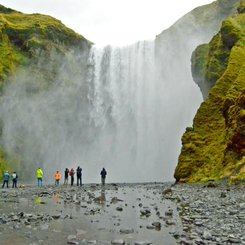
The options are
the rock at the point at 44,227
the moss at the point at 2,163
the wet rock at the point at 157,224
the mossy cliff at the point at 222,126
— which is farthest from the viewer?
the moss at the point at 2,163

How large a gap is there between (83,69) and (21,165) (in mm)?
23274

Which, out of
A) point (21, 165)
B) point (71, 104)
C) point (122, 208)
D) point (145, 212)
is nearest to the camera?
A: point (145, 212)

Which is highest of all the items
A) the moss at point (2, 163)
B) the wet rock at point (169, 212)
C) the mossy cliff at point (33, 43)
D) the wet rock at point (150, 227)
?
the mossy cliff at point (33, 43)

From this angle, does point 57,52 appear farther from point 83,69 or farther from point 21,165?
point 21,165

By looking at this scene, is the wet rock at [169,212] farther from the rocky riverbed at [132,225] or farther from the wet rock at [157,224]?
the wet rock at [157,224]

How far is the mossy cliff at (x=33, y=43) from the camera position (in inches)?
2569

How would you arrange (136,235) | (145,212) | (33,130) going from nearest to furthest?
(136,235) → (145,212) → (33,130)

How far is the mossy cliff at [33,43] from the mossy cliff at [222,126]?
3503 cm

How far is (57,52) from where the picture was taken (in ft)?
234

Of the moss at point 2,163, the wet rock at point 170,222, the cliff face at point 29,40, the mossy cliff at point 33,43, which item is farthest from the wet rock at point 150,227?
the cliff face at point 29,40

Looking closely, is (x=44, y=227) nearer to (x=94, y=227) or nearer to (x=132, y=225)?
(x=94, y=227)

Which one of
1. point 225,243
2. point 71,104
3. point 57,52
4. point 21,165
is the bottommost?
point 225,243

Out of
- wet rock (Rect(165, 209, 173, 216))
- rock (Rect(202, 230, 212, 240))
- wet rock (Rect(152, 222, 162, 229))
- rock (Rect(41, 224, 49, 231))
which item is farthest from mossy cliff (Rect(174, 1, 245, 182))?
rock (Rect(41, 224, 49, 231))

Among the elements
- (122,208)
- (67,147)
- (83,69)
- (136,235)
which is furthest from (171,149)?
(136,235)
